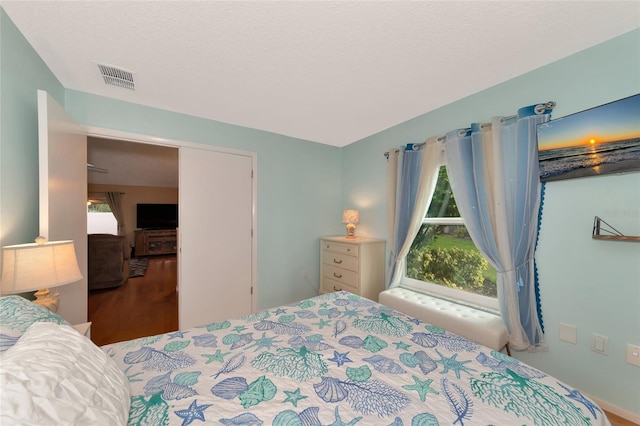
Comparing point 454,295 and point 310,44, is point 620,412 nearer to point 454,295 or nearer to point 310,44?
point 454,295

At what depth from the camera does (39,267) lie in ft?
4.16

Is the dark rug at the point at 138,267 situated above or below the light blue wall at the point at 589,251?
below

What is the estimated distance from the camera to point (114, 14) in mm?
1330

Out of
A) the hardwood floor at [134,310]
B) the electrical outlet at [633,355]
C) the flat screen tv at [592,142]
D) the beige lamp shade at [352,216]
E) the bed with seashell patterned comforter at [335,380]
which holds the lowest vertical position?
the hardwood floor at [134,310]

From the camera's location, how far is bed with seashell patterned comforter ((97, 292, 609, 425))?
84cm

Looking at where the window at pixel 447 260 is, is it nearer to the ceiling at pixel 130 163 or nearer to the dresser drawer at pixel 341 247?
the dresser drawer at pixel 341 247

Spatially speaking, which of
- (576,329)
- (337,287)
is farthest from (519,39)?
(337,287)

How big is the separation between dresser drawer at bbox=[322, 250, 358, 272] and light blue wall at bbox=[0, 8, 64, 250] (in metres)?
2.67

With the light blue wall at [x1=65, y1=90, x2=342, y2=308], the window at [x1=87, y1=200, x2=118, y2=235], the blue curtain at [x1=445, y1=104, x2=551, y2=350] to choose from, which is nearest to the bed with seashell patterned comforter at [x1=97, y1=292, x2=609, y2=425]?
the blue curtain at [x1=445, y1=104, x2=551, y2=350]

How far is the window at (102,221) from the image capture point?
723 cm

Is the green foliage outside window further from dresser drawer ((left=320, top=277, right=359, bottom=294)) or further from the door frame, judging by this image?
the door frame

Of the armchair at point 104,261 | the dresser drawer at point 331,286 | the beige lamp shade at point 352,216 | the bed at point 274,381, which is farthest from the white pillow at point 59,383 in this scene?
the armchair at point 104,261

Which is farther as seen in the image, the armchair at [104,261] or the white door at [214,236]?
the armchair at [104,261]

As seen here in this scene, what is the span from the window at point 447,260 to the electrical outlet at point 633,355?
0.72 metres
